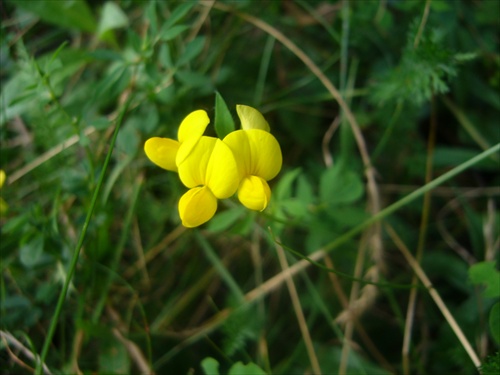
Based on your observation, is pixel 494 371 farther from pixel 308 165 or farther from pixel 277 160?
pixel 308 165

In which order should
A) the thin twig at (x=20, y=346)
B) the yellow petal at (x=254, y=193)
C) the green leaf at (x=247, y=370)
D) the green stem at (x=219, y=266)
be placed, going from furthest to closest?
the green stem at (x=219, y=266) < the thin twig at (x=20, y=346) < the green leaf at (x=247, y=370) < the yellow petal at (x=254, y=193)

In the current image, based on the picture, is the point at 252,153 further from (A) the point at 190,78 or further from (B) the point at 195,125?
(A) the point at 190,78

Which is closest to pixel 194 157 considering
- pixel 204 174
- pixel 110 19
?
pixel 204 174

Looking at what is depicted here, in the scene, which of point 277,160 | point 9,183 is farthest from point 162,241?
point 277,160

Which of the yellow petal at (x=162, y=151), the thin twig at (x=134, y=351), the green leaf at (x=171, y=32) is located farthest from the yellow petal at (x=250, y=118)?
the thin twig at (x=134, y=351)

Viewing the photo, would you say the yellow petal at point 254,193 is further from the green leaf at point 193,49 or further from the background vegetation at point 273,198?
the green leaf at point 193,49

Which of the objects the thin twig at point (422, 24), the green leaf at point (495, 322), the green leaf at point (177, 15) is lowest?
the green leaf at point (495, 322)

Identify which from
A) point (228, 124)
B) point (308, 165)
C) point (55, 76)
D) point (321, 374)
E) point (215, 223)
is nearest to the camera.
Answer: point (228, 124)
